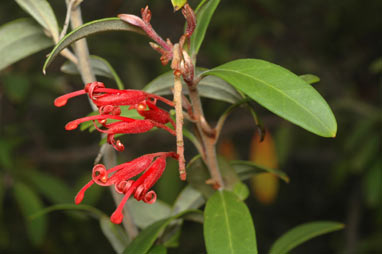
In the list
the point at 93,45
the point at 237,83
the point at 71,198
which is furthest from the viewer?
the point at 93,45

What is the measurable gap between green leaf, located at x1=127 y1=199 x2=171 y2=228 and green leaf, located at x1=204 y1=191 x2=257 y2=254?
0.82 ft

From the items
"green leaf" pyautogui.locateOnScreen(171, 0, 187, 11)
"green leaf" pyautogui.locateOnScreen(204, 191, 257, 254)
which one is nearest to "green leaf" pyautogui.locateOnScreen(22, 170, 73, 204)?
"green leaf" pyautogui.locateOnScreen(204, 191, 257, 254)

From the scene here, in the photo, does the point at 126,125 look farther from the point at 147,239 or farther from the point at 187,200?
the point at 187,200

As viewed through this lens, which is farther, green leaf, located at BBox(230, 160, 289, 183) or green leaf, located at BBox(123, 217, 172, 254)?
green leaf, located at BBox(230, 160, 289, 183)

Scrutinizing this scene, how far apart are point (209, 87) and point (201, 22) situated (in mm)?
137

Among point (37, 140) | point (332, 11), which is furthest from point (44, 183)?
point (332, 11)

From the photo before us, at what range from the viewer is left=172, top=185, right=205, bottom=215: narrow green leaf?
3.68 feet

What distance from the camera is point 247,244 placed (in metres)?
0.80

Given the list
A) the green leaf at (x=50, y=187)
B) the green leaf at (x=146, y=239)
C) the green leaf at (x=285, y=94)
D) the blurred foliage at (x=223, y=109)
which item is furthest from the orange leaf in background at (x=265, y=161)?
the green leaf at (x=285, y=94)

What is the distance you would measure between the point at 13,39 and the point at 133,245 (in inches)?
Answer: 19.5

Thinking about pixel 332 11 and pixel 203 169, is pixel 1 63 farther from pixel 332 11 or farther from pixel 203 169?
pixel 332 11

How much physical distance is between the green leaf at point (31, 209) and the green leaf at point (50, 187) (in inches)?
2.4

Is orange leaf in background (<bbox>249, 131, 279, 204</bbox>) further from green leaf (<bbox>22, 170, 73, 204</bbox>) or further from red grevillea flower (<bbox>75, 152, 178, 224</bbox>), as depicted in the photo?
red grevillea flower (<bbox>75, 152, 178, 224</bbox>)

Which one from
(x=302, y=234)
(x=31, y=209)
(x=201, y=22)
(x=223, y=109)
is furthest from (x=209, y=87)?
(x=223, y=109)
